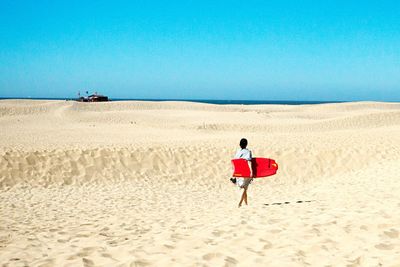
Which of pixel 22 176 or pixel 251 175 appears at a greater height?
pixel 251 175

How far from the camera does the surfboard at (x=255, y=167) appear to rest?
9.02 m

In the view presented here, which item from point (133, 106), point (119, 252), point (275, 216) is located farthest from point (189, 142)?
point (133, 106)

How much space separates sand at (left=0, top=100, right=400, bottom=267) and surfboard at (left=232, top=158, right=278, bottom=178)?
79cm

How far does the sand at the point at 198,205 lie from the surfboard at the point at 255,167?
2.59 feet

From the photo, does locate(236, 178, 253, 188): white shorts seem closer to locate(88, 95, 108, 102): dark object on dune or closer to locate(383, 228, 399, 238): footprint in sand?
locate(383, 228, 399, 238): footprint in sand

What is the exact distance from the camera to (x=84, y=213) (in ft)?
32.2

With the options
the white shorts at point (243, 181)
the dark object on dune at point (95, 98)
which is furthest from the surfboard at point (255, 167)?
A: the dark object on dune at point (95, 98)

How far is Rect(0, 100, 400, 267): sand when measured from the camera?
550 centimetres

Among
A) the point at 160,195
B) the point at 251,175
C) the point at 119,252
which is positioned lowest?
the point at 160,195

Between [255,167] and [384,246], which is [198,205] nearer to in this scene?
[255,167]

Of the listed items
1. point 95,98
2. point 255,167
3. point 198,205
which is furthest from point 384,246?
point 95,98

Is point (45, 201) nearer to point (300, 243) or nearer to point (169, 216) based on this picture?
point (169, 216)

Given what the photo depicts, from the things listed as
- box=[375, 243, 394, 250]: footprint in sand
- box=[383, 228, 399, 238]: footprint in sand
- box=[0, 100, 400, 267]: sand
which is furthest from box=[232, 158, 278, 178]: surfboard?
box=[375, 243, 394, 250]: footprint in sand

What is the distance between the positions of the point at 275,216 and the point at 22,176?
33.4 ft
